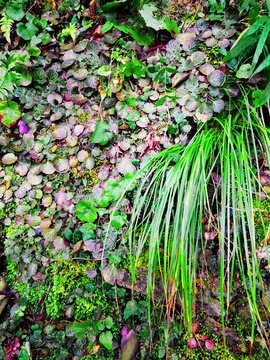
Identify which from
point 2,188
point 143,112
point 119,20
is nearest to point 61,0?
point 119,20

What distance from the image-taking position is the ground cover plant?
1.00 meters

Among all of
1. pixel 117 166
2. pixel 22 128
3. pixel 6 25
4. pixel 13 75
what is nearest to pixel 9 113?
pixel 22 128

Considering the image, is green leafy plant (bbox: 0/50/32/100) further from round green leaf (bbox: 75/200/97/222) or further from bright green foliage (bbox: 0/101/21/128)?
round green leaf (bbox: 75/200/97/222)

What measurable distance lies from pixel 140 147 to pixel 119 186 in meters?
0.24

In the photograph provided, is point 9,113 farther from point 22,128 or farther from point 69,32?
point 69,32

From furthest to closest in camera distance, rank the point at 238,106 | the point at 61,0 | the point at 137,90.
→ the point at 61,0
the point at 137,90
the point at 238,106

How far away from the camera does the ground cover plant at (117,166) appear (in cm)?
100

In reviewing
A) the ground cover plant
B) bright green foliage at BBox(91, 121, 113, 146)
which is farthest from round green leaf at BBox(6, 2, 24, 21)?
bright green foliage at BBox(91, 121, 113, 146)

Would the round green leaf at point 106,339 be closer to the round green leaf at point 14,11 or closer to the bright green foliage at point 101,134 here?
the bright green foliage at point 101,134

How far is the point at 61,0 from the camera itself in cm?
128

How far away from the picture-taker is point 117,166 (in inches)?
44.8

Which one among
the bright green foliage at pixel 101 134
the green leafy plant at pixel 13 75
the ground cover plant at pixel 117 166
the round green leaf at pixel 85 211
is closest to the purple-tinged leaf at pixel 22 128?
the ground cover plant at pixel 117 166

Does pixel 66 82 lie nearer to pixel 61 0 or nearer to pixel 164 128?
pixel 61 0

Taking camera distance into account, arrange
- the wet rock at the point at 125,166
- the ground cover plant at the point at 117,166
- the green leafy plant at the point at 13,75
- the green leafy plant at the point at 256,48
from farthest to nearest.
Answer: the green leafy plant at the point at 13,75 < the wet rock at the point at 125,166 < the ground cover plant at the point at 117,166 < the green leafy plant at the point at 256,48
